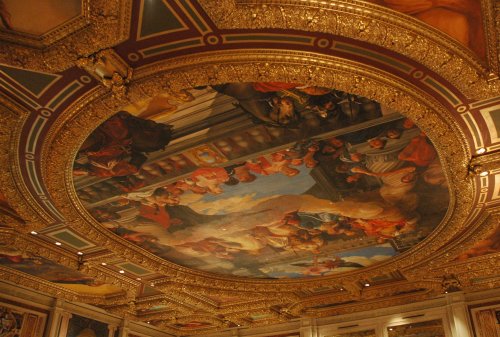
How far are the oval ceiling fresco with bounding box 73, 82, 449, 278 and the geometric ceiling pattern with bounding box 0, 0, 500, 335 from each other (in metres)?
0.06

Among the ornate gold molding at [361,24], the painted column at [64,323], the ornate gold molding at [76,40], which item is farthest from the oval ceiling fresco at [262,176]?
the painted column at [64,323]

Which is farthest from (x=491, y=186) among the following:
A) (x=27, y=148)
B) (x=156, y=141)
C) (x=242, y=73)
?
(x=27, y=148)

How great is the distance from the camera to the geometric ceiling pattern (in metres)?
5.85

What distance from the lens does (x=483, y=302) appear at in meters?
15.2

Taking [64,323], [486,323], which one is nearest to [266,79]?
[486,323]

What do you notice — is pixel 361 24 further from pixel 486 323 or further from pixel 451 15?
pixel 486 323

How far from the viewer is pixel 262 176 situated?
948 cm

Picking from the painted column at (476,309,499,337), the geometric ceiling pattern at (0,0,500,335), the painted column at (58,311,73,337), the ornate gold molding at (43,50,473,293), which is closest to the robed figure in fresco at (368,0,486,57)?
the geometric ceiling pattern at (0,0,500,335)

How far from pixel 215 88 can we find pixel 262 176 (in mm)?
2853

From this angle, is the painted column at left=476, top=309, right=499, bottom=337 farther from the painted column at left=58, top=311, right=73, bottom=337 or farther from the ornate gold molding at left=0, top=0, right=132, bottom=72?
the ornate gold molding at left=0, top=0, right=132, bottom=72

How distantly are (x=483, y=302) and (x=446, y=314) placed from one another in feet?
4.41

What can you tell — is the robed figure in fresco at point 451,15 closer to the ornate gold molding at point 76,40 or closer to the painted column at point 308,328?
the ornate gold molding at point 76,40

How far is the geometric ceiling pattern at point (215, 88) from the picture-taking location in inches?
230

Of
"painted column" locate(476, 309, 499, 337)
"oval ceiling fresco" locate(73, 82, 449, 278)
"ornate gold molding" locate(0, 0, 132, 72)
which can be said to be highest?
"ornate gold molding" locate(0, 0, 132, 72)
